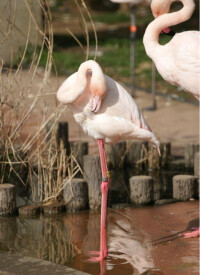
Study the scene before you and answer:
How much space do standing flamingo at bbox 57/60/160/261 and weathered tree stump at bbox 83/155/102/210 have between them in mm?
787

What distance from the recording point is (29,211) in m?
5.62

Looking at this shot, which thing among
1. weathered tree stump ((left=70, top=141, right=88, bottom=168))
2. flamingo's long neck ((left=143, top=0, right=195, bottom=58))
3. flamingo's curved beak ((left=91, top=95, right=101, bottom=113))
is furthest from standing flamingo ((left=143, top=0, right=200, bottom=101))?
weathered tree stump ((left=70, top=141, right=88, bottom=168))

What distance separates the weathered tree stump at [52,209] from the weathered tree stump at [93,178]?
254 mm

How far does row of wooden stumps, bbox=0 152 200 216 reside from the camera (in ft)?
18.4

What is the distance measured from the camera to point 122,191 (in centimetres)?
630

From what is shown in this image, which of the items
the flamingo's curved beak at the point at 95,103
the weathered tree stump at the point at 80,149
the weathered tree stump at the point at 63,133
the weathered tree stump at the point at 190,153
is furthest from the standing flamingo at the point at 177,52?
the weathered tree stump at the point at 63,133

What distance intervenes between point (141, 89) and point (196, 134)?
284 cm

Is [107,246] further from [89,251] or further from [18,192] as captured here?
[18,192]

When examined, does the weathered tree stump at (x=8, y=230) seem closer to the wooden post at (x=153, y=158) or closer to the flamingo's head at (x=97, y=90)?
the flamingo's head at (x=97, y=90)

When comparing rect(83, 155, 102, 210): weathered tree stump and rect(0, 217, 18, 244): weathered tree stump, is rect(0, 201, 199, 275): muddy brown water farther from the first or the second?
rect(83, 155, 102, 210): weathered tree stump

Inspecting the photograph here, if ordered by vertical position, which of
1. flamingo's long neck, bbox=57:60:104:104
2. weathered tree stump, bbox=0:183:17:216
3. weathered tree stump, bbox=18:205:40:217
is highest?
flamingo's long neck, bbox=57:60:104:104

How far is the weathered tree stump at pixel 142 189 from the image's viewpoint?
5.77 m

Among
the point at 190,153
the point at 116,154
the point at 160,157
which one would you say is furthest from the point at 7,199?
the point at 190,153

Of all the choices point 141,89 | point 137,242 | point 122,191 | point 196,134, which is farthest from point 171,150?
point 141,89
